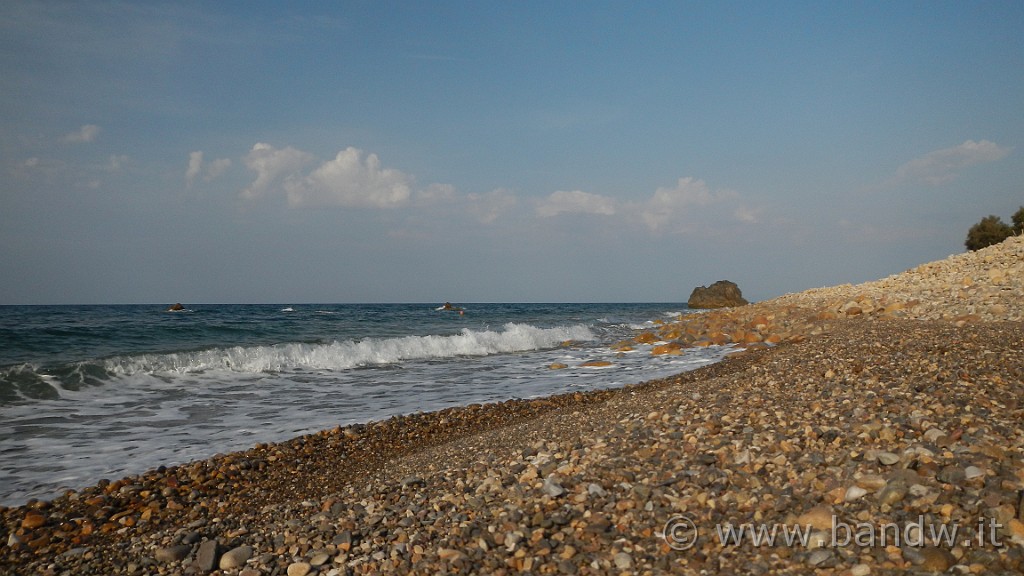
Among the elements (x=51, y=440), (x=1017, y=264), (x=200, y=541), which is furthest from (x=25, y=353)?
(x=1017, y=264)

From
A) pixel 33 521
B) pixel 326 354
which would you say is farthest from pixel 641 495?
pixel 326 354

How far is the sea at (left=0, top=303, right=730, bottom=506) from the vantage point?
7.52 metres

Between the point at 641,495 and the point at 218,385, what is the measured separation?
12.0 m

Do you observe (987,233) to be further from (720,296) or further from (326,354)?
(326,354)

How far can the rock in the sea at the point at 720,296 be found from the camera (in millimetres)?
60938

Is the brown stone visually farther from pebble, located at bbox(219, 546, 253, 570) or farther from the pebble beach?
pebble, located at bbox(219, 546, 253, 570)

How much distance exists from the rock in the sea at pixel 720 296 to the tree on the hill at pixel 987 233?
23.3 m

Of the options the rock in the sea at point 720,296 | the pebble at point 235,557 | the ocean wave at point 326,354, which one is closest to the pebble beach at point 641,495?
the pebble at point 235,557

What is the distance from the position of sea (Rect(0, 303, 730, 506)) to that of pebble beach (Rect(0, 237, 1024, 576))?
1.46 metres

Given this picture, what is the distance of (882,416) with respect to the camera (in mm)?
4785

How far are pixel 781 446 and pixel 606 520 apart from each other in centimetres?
161

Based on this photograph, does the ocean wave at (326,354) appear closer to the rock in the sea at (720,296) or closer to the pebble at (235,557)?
the pebble at (235,557)

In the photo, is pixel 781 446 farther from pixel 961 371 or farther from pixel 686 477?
pixel 961 371

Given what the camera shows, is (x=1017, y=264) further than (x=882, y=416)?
Yes
